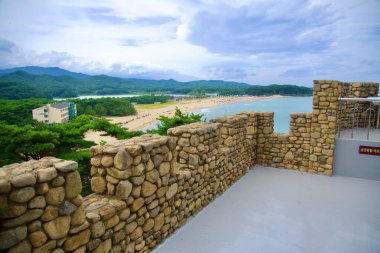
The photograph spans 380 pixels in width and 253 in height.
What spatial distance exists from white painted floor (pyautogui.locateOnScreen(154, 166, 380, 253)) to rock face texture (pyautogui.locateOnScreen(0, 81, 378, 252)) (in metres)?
0.39

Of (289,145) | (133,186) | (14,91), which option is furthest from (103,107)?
(133,186)

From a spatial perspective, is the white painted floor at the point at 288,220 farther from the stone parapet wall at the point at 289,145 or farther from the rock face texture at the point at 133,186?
the stone parapet wall at the point at 289,145

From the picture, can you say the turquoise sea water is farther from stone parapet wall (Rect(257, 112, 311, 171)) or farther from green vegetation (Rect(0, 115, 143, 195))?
green vegetation (Rect(0, 115, 143, 195))

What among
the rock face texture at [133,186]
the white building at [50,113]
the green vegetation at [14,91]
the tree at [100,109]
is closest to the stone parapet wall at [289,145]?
the rock face texture at [133,186]

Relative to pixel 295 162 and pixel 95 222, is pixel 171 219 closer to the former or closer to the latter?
pixel 95 222

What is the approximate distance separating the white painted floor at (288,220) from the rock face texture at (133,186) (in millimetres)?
394

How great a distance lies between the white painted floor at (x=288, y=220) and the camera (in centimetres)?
432

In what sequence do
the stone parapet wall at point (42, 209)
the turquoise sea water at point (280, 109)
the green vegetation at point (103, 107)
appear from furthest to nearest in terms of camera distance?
the green vegetation at point (103, 107) → the turquoise sea water at point (280, 109) → the stone parapet wall at point (42, 209)

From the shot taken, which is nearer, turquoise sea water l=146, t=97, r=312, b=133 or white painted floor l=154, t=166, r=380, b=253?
white painted floor l=154, t=166, r=380, b=253

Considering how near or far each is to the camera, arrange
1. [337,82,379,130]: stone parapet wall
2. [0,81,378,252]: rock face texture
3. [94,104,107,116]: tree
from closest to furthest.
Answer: [0,81,378,252]: rock face texture
[337,82,379,130]: stone parapet wall
[94,104,107,116]: tree

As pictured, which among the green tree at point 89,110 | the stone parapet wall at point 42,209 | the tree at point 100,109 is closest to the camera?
the stone parapet wall at point 42,209

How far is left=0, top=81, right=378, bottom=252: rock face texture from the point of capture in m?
2.33

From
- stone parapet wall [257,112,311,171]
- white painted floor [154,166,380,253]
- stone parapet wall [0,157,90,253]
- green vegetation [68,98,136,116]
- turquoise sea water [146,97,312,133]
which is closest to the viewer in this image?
stone parapet wall [0,157,90,253]

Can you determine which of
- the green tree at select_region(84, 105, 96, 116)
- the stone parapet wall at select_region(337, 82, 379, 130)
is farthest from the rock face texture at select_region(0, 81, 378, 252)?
the green tree at select_region(84, 105, 96, 116)
